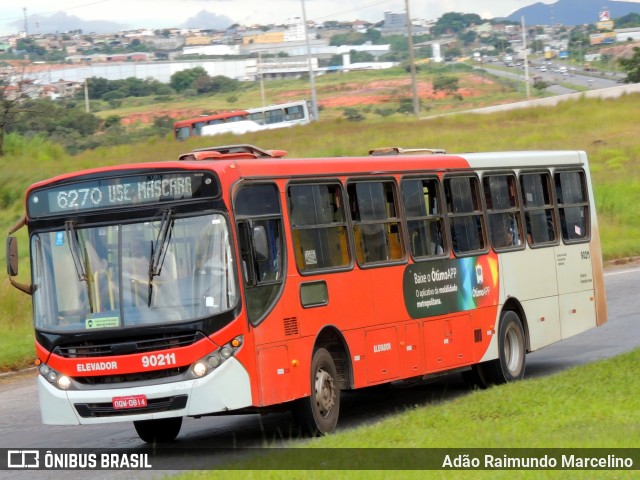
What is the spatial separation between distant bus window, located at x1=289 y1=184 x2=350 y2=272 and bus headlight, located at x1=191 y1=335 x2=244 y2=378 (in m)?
1.40

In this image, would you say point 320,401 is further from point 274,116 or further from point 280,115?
point 280,115

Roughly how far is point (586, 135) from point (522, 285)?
40234mm

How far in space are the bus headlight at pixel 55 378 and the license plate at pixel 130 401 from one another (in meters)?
0.58

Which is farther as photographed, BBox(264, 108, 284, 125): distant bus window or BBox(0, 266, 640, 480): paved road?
BBox(264, 108, 284, 125): distant bus window

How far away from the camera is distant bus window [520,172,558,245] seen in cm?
1652

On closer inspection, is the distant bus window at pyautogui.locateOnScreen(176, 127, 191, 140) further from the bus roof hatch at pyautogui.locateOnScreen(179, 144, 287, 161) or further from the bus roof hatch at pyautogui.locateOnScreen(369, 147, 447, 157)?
the bus roof hatch at pyautogui.locateOnScreen(179, 144, 287, 161)

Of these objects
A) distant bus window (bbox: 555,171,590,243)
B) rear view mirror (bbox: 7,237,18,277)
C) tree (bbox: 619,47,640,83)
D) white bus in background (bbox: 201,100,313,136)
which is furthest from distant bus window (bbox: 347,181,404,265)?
tree (bbox: 619,47,640,83)

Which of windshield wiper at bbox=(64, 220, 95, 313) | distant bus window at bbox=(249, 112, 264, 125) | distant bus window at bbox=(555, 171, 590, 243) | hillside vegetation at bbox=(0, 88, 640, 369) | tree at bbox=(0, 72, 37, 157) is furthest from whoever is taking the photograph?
distant bus window at bbox=(249, 112, 264, 125)

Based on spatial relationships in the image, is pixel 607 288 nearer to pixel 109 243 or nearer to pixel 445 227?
pixel 445 227

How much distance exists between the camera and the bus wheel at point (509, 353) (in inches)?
611

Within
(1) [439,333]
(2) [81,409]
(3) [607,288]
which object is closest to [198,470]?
(2) [81,409]

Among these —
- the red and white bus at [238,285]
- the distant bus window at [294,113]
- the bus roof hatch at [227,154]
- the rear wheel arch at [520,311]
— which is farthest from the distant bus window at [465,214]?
the distant bus window at [294,113]

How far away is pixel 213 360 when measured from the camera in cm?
1093

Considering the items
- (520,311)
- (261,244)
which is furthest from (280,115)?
(261,244)
